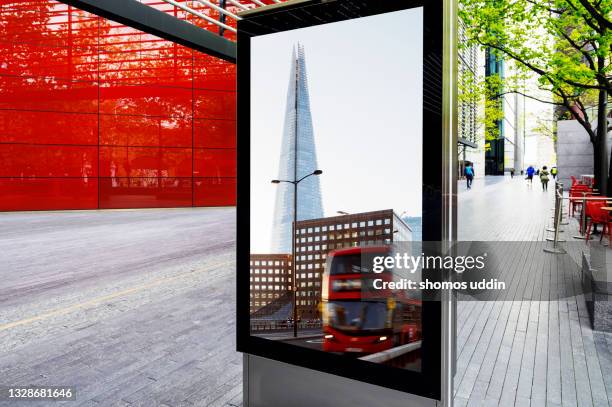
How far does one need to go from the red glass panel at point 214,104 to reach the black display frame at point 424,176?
77.5 ft

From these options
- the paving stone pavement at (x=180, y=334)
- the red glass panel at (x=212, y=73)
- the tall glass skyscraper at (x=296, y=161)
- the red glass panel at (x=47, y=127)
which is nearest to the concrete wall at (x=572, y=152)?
the red glass panel at (x=212, y=73)

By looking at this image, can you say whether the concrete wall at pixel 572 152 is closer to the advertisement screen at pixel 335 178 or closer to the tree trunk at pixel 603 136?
the tree trunk at pixel 603 136

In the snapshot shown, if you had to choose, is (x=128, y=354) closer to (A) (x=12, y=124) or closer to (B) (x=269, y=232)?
(B) (x=269, y=232)

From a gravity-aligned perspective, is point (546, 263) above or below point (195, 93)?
below

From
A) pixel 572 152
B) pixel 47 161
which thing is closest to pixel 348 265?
pixel 47 161

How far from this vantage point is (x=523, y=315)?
614 cm

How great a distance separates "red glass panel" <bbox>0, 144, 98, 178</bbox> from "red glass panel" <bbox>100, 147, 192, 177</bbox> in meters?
0.63

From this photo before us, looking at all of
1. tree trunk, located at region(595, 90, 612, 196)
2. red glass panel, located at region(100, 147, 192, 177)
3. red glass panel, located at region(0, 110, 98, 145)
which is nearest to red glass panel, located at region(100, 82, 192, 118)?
red glass panel, located at region(0, 110, 98, 145)

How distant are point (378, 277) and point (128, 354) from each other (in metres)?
3.22

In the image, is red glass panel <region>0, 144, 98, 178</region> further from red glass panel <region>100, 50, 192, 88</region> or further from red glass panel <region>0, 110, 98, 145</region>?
red glass panel <region>100, 50, 192, 88</region>

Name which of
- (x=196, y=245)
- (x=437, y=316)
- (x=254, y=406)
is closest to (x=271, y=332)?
(x=254, y=406)

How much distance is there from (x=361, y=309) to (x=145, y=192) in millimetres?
23272

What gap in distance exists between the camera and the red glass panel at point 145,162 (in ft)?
78.0

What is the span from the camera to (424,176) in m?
2.65
